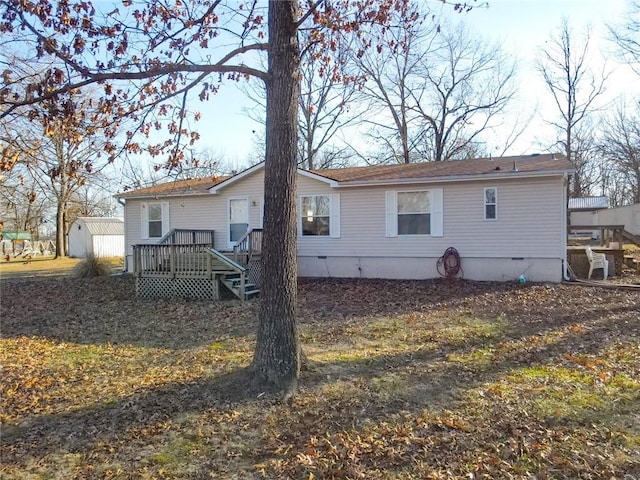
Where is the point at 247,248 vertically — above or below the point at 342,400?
above

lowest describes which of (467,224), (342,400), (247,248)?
(342,400)

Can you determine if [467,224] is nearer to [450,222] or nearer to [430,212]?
[450,222]

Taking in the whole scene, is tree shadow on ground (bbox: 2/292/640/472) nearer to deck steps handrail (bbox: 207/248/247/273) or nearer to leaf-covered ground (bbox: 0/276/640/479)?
leaf-covered ground (bbox: 0/276/640/479)

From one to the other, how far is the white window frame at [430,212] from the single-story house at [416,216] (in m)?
0.03

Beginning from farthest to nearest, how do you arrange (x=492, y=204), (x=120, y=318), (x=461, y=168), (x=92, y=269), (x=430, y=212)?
(x=92, y=269)
(x=461, y=168)
(x=430, y=212)
(x=492, y=204)
(x=120, y=318)

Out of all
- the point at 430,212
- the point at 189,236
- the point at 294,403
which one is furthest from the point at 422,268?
the point at 294,403

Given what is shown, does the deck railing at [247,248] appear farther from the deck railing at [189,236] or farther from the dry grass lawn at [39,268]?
the dry grass lawn at [39,268]

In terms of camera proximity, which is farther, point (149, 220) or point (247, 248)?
point (149, 220)

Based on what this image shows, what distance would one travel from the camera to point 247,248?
13539 mm

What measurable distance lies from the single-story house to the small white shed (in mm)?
19538

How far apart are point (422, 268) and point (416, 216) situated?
1527mm

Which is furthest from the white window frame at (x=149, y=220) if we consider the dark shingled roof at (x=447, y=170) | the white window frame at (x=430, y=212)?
the white window frame at (x=430, y=212)

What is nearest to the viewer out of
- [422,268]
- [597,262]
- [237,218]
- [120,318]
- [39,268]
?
[120,318]

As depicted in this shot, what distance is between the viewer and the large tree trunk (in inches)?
187
